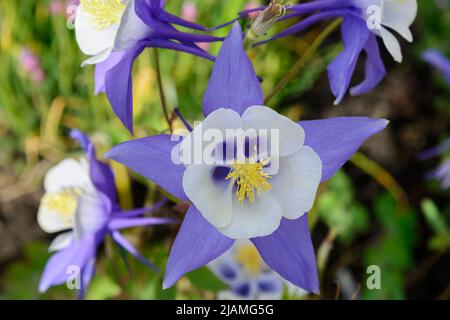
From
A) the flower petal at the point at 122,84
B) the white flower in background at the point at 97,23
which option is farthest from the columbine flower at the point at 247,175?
the white flower in background at the point at 97,23

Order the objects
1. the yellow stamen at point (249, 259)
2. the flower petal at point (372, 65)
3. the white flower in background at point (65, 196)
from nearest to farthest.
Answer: the flower petal at point (372, 65)
the white flower in background at point (65, 196)
the yellow stamen at point (249, 259)

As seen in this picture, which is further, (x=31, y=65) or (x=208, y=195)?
(x=31, y=65)

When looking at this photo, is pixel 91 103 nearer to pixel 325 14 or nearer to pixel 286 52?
pixel 286 52

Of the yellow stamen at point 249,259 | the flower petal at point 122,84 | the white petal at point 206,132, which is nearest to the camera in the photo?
the white petal at point 206,132

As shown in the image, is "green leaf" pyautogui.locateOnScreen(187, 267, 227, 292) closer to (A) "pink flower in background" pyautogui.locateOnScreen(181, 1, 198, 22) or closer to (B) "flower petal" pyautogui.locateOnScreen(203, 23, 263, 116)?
(B) "flower petal" pyautogui.locateOnScreen(203, 23, 263, 116)

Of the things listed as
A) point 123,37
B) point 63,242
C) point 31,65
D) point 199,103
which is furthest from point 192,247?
point 31,65

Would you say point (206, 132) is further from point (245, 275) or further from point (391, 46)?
point (245, 275)

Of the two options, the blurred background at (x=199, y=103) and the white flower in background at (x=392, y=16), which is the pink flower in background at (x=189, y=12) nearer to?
the blurred background at (x=199, y=103)

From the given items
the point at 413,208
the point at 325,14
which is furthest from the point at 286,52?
the point at 325,14
